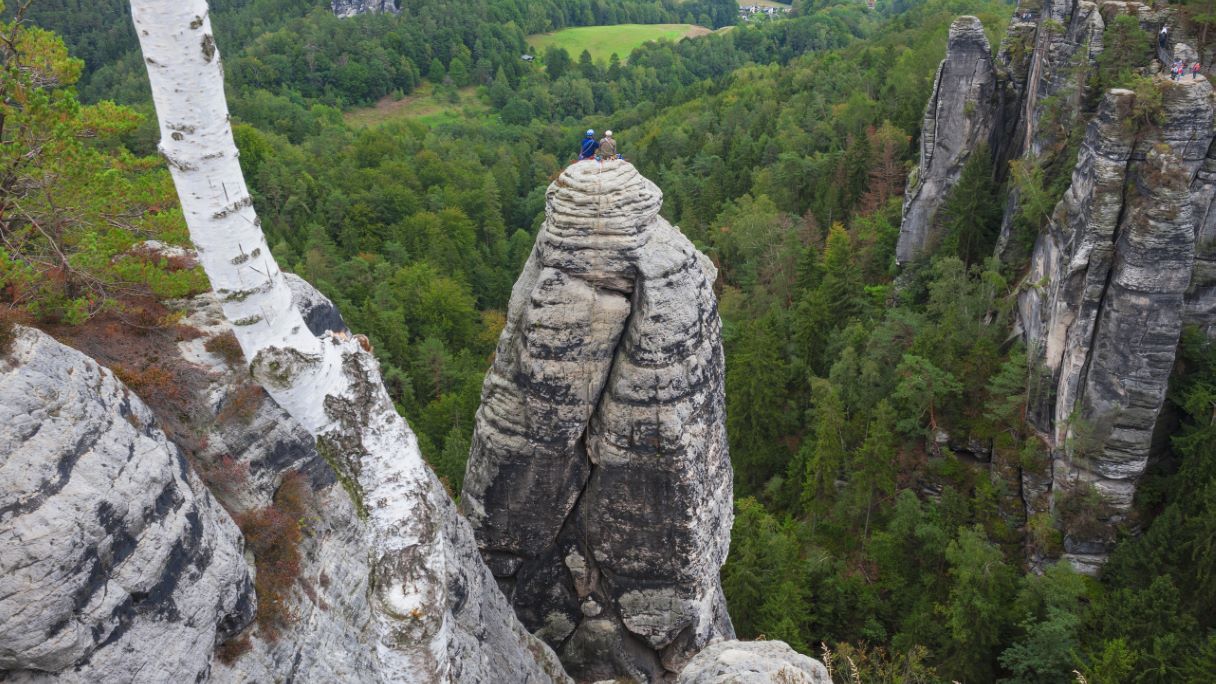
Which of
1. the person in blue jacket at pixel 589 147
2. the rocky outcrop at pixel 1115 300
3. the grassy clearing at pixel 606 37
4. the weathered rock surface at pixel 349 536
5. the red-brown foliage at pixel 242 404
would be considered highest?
the person in blue jacket at pixel 589 147

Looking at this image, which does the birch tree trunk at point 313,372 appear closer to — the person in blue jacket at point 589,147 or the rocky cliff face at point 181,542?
the rocky cliff face at point 181,542

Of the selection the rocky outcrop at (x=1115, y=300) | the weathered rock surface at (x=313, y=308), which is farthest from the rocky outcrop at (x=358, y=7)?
the weathered rock surface at (x=313, y=308)

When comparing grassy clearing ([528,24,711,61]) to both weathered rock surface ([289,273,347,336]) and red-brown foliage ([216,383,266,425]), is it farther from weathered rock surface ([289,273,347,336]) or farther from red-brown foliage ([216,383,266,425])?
red-brown foliage ([216,383,266,425])

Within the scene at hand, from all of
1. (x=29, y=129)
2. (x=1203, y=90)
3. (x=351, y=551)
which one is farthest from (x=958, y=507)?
(x=29, y=129)

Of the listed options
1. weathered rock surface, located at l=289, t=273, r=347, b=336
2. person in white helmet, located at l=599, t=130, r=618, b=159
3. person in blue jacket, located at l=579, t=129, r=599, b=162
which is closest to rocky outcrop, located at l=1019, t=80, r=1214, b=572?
person in blue jacket, located at l=579, t=129, r=599, b=162

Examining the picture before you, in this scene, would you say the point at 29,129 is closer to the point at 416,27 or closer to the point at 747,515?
the point at 747,515

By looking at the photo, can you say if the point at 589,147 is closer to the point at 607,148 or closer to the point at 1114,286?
the point at 607,148

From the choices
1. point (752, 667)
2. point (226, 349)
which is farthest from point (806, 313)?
point (226, 349)

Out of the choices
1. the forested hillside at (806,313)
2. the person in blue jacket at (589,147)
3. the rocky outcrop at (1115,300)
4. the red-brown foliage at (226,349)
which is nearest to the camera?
the red-brown foliage at (226,349)
